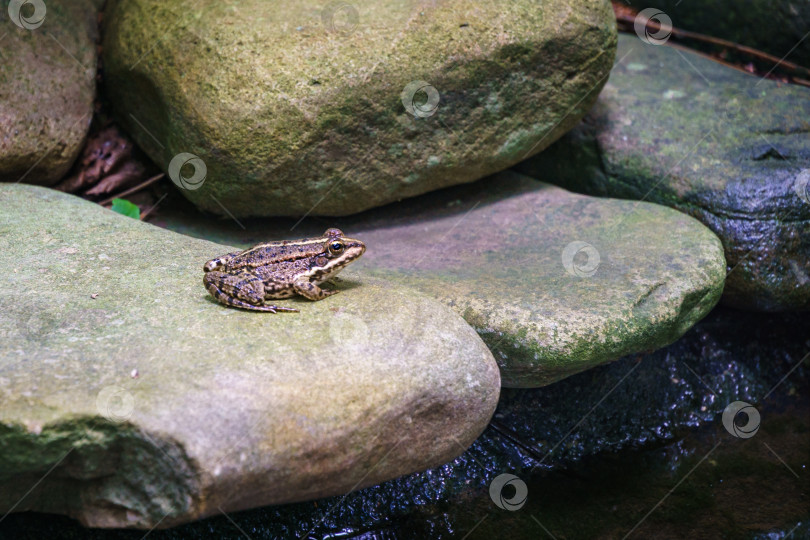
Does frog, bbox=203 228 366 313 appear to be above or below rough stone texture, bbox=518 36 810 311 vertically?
above

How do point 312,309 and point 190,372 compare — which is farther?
point 312,309

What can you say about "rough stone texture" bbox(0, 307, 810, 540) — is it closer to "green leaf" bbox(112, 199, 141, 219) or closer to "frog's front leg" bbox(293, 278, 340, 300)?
"frog's front leg" bbox(293, 278, 340, 300)

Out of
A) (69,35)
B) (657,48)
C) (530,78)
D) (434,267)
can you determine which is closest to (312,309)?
(434,267)

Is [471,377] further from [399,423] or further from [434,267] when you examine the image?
[434,267]

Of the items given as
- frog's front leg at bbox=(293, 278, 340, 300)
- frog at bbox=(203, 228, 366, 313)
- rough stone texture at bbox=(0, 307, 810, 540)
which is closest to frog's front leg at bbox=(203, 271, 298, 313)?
frog at bbox=(203, 228, 366, 313)

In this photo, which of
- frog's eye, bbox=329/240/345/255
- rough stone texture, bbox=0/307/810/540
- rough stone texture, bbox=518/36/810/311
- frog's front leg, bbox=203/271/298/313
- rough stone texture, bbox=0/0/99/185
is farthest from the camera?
rough stone texture, bbox=518/36/810/311

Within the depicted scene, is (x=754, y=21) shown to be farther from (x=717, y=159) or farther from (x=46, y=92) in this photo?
(x=46, y=92)

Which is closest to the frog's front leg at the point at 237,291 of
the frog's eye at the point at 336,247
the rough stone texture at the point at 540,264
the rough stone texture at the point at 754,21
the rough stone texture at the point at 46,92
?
the frog's eye at the point at 336,247
